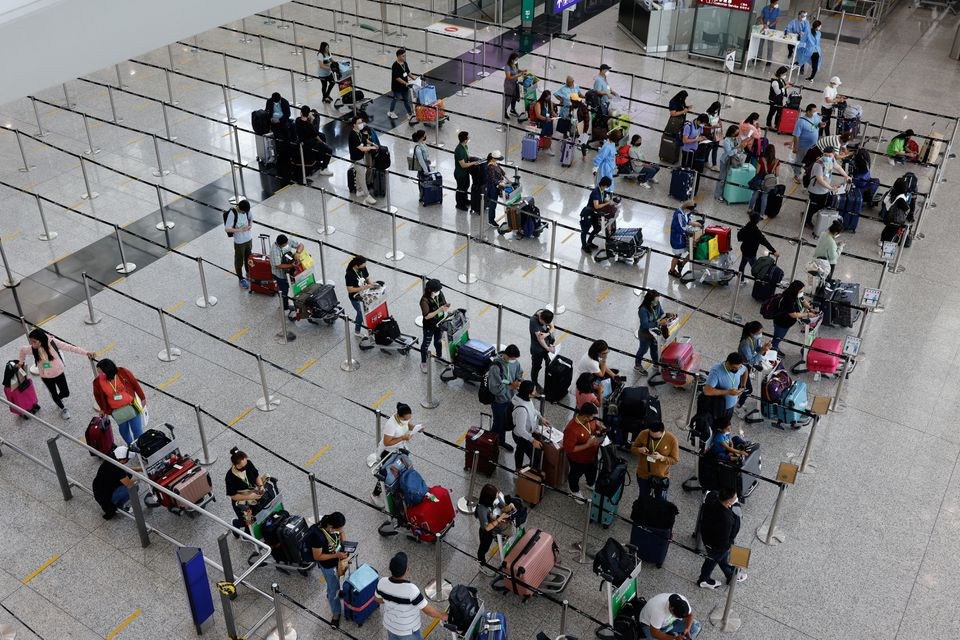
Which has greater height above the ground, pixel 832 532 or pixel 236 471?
pixel 236 471

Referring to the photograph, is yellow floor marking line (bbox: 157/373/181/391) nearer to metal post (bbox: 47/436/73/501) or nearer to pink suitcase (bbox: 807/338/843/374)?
metal post (bbox: 47/436/73/501)

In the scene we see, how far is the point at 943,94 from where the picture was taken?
22.2 m

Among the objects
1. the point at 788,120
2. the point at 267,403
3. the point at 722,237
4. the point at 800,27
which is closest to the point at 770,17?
the point at 800,27

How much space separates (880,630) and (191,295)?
415 inches

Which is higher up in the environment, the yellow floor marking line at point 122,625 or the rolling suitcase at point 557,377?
the rolling suitcase at point 557,377

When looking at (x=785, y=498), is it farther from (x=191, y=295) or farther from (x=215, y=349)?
(x=191, y=295)

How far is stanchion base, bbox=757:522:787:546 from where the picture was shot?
10.3 m

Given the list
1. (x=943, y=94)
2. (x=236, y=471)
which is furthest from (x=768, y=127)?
(x=236, y=471)

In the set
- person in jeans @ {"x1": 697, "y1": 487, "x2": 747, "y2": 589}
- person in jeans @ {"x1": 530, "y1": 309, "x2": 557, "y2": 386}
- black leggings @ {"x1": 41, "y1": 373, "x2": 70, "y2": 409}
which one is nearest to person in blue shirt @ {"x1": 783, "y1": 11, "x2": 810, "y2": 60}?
person in jeans @ {"x1": 530, "y1": 309, "x2": 557, "y2": 386}

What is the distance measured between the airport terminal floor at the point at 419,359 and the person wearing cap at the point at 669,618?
0.28 meters

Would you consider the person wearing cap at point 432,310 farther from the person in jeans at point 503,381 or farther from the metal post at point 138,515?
the metal post at point 138,515

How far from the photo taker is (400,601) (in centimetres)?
816

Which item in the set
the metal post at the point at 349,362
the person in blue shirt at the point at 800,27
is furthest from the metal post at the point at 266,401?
the person in blue shirt at the point at 800,27

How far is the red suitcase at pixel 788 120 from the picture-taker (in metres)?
19.4
